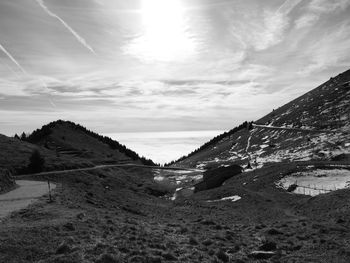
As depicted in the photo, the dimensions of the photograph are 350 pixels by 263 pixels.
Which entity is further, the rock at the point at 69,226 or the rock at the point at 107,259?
the rock at the point at 69,226

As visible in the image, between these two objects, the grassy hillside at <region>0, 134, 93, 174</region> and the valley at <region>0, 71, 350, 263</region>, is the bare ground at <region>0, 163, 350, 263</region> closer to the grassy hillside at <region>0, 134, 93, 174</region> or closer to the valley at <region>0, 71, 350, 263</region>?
the valley at <region>0, 71, 350, 263</region>

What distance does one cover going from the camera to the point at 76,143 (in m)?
154

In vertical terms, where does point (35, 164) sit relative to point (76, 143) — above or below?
below

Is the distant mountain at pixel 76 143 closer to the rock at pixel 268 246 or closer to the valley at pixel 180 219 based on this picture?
the valley at pixel 180 219

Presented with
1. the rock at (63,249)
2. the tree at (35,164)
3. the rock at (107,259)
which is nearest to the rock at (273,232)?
the rock at (107,259)

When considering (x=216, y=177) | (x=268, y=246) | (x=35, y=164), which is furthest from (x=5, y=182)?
(x=216, y=177)

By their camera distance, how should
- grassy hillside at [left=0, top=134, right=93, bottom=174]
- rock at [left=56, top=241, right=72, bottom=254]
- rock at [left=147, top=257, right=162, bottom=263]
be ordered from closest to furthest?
rock at [left=56, top=241, right=72, bottom=254] → rock at [left=147, top=257, right=162, bottom=263] → grassy hillside at [left=0, top=134, right=93, bottom=174]

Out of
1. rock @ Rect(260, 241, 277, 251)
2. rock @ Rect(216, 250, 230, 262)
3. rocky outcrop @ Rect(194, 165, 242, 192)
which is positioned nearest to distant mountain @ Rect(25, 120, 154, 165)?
rocky outcrop @ Rect(194, 165, 242, 192)

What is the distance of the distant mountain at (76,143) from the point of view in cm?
13175

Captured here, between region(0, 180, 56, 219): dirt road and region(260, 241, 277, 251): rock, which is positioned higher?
region(0, 180, 56, 219): dirt road

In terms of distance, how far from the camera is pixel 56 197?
36188mm

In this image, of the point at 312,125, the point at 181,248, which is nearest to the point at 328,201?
the point at 181,248

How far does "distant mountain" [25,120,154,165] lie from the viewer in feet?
432

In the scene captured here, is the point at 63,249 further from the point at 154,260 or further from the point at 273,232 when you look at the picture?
the point at 273,232
